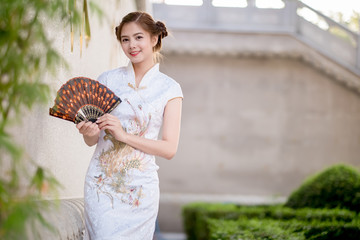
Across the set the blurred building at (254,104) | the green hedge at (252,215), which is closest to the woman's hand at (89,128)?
the green hedge at (252,215)

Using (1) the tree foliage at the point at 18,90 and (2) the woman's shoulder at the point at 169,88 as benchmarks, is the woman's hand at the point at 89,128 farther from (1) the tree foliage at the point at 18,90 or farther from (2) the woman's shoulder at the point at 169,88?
(1) the tree foliage at the point at 18,90

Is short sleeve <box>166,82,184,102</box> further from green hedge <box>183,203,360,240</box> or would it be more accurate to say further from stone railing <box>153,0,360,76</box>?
stone railing <box>153,0,360,76</box>

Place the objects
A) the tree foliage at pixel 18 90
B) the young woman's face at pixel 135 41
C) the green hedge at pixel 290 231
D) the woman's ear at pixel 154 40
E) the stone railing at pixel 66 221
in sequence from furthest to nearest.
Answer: the green hedge at pixel 290 231 → the woman's ear at pixel 154 40 → the young woman's face at pixel 135 41 → the stone railing at pixel 66 221 → the tree foliage at pixel 18 90

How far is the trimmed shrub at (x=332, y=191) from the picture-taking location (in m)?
5.80

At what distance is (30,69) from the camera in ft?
5.12

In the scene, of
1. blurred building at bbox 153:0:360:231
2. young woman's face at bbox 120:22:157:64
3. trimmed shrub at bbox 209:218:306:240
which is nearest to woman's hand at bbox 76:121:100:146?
young woman's face at bbox 120:22:157:64

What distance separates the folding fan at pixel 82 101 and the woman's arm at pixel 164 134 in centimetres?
7

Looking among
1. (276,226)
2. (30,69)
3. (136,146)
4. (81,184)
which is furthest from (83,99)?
(276,226)

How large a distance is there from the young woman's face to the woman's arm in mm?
299

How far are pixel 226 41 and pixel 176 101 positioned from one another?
8.88 m

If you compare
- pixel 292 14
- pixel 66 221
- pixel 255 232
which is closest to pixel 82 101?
pixel 66 221

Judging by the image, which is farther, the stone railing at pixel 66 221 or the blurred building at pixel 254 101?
the blurred building at pixel 254 101

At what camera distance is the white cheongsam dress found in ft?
8.01

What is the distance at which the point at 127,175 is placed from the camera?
8.20ft
